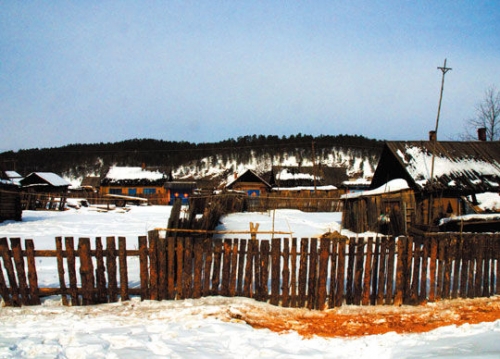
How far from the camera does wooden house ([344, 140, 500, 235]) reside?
17453mm

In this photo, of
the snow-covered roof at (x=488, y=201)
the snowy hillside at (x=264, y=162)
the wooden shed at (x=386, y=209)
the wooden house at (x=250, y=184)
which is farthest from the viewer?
the snowy hillside at (x=264, y=162)

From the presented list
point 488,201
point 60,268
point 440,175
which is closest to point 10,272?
point 60,268

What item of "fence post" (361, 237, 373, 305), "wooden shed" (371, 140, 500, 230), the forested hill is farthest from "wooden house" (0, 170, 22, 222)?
the forested hill

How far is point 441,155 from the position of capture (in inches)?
804

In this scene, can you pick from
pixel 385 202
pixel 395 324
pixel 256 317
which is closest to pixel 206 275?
pixel 256 317

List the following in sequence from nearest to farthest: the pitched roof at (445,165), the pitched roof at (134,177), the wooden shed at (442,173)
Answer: the wooden shed at (442,173) < the pitched roof at (445,165) < the pitched roof at (134,177)

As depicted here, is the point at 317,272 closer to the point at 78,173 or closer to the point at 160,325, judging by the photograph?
the point at 160,325

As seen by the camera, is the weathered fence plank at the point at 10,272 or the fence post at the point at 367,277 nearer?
the weathered fence plank at the point at 10,272

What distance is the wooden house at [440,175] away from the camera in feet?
57.3

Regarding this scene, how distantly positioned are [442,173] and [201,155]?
13330 cm

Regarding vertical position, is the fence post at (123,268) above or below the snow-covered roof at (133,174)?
above

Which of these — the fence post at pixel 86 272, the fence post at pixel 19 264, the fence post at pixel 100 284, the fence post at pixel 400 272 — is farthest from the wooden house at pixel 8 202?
the fence post at pixel 400 272

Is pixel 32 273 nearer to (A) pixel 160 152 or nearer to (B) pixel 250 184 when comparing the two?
(B) pixel 250 184

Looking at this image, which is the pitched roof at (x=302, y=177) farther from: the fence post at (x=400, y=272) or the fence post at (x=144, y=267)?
the fence post at (x=144, y=267)
